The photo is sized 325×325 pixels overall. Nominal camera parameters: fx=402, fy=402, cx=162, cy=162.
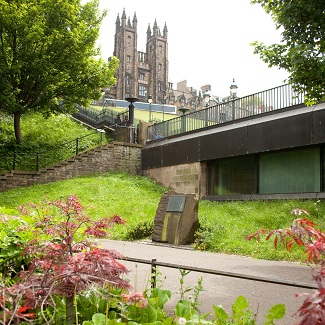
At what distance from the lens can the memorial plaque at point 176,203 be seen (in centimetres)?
1102

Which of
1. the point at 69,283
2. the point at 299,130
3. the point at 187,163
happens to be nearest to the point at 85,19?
the point at 187,163

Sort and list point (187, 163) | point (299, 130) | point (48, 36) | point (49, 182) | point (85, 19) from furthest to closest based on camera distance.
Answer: point (85, 19)
point (48, 36)
point (49, 182)
point (187, 163)
point (299, 130)

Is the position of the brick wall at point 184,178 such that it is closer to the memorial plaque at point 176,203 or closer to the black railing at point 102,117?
the memorial plaque at point 176,203

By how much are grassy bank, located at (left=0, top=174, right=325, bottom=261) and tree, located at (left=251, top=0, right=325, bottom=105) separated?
3.71m

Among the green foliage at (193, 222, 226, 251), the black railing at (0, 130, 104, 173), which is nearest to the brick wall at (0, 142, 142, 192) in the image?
the black railing at (0, 130, 104, 173)

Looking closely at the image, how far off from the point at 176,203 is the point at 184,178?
27.8 ft

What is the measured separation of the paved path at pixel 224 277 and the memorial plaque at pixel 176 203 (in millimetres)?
1060

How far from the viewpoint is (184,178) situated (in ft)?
64.4

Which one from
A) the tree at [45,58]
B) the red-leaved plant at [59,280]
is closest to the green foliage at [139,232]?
the red-leaved plant at [59,280]

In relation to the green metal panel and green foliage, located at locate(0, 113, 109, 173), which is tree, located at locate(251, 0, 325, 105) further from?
green foliage, located at locate(0, 113, 109, 173)

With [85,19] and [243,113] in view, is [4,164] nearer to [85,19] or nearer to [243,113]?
[85,19]

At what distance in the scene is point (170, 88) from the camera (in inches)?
3688

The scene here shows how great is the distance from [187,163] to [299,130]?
6.50 m

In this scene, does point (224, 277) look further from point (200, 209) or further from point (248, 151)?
point (248, 151)
